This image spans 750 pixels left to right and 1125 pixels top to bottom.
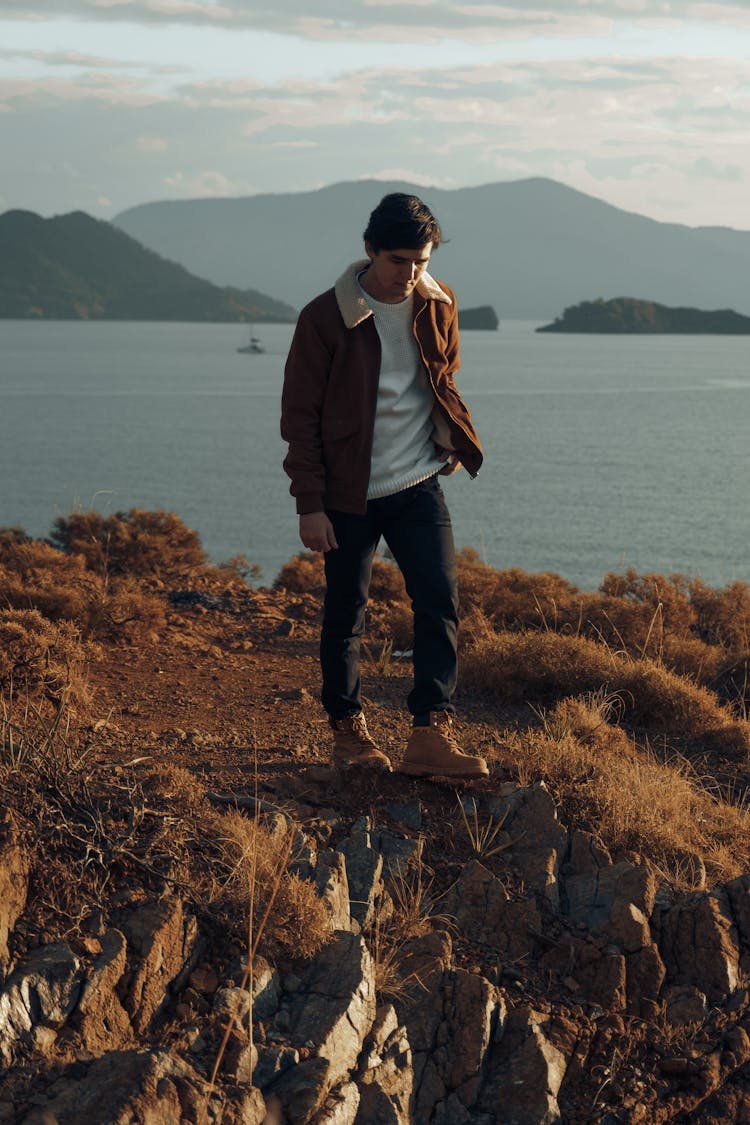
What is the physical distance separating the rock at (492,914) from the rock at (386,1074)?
2.21ft

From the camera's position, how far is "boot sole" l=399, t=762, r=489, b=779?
5.14 metres

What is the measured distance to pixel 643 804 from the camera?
5.34 meters

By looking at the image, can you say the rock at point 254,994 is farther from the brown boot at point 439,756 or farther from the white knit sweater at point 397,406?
the white knit sweater at point 397,406

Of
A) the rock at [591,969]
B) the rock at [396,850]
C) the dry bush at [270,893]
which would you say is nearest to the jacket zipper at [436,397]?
the rock at [396,850]

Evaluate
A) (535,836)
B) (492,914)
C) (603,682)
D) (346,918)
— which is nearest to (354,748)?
(535,836)

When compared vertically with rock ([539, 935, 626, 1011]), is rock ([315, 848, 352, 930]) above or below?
above

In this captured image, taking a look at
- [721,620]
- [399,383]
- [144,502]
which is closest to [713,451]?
[144,502]

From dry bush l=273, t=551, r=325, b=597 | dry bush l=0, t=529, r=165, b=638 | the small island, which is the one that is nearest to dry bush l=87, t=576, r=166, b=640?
dry bush l=0, t=529, r=165, b=638

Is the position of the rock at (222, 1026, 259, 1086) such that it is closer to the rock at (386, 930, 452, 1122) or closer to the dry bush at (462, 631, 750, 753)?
the rock at (386, 930, 452, 1122)

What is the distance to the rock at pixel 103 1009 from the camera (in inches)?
136

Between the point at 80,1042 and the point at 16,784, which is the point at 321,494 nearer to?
the point at 16,784

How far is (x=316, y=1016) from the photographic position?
3.75 meters

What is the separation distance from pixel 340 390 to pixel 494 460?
4285 cm

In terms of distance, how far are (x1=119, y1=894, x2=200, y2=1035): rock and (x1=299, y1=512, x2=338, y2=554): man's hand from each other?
1561 millimetres
